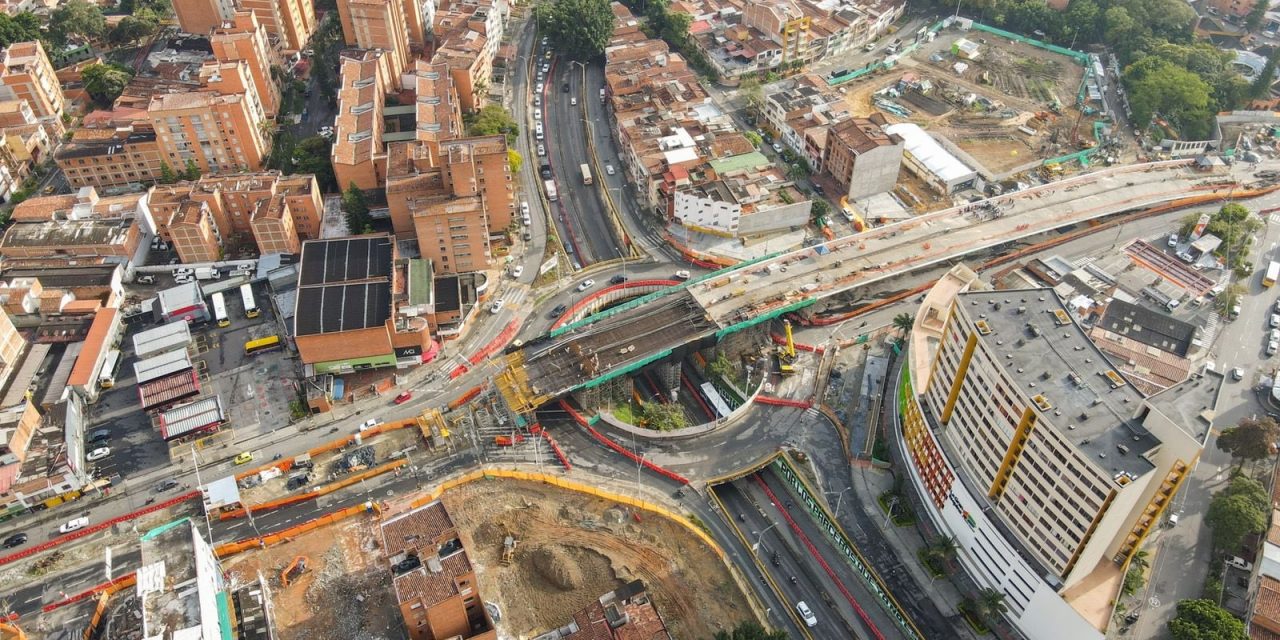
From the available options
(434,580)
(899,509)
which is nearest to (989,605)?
(899,509)

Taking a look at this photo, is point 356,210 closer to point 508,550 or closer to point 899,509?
point 508,550

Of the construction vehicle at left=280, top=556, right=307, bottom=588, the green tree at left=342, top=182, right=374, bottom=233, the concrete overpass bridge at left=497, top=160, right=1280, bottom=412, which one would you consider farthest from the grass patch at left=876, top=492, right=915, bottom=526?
the green tree at left=342, top=182, right=374, bottom=233

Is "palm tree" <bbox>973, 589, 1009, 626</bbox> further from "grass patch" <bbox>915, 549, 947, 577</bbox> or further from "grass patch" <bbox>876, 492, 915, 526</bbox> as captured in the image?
"grass patch" <bbox>876, 492, 915, 526</bbox>

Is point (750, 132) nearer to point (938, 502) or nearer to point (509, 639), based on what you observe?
point (938, 502)

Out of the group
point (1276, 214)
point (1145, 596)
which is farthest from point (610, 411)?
point (1276, 214)

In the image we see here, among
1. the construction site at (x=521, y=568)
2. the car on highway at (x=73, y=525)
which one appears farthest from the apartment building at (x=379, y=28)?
the construction site at (x=521, y=568)
